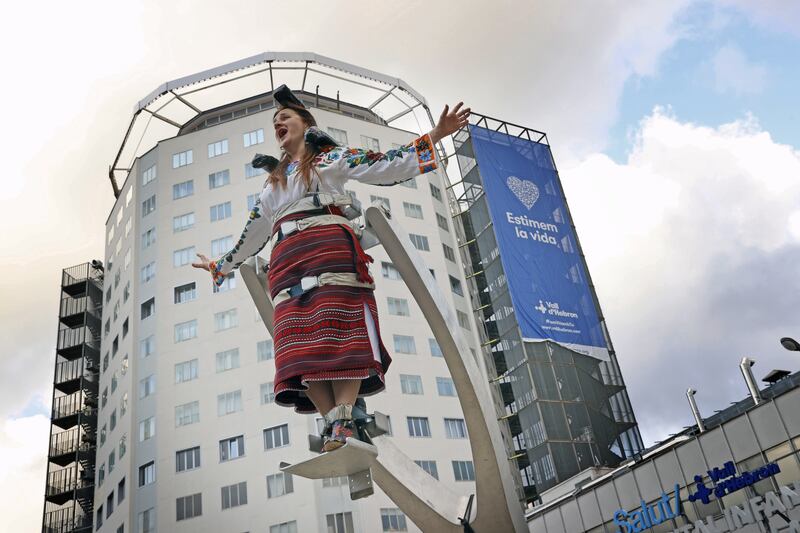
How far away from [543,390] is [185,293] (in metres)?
22.5

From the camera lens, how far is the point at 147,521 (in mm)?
46812

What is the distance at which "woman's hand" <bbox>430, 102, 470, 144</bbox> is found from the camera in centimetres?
888

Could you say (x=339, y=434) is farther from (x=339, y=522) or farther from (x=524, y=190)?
(x=524, y=190)

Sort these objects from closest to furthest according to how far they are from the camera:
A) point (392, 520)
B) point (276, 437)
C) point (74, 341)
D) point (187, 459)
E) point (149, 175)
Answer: point (392, 520) < point (276, 437) < point (187, 459) < point (149, 175) < point (74, 341)

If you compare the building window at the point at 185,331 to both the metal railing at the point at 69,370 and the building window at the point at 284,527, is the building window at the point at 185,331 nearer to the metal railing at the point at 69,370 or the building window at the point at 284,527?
the building window at the point at 284,527

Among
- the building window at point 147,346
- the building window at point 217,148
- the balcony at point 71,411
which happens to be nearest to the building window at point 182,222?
the building window at point 217,148

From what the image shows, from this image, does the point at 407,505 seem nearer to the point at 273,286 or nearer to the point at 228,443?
the point at 273,286

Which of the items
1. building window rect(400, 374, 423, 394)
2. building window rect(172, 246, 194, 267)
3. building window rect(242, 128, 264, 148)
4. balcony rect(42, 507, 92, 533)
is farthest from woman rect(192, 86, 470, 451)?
balcony rect(42, 507, 92, 533)

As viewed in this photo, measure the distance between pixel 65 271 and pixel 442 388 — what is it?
3428 cm

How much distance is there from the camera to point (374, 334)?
9023 mm

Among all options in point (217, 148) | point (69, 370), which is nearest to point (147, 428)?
point (69, 370)

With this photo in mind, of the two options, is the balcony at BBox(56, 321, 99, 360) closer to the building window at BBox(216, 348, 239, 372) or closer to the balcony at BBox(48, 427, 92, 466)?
the balcony at BBox(48, 427, 92, 466)

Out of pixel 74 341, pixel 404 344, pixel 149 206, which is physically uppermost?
pixel 149 206

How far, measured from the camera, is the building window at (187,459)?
47469mm
